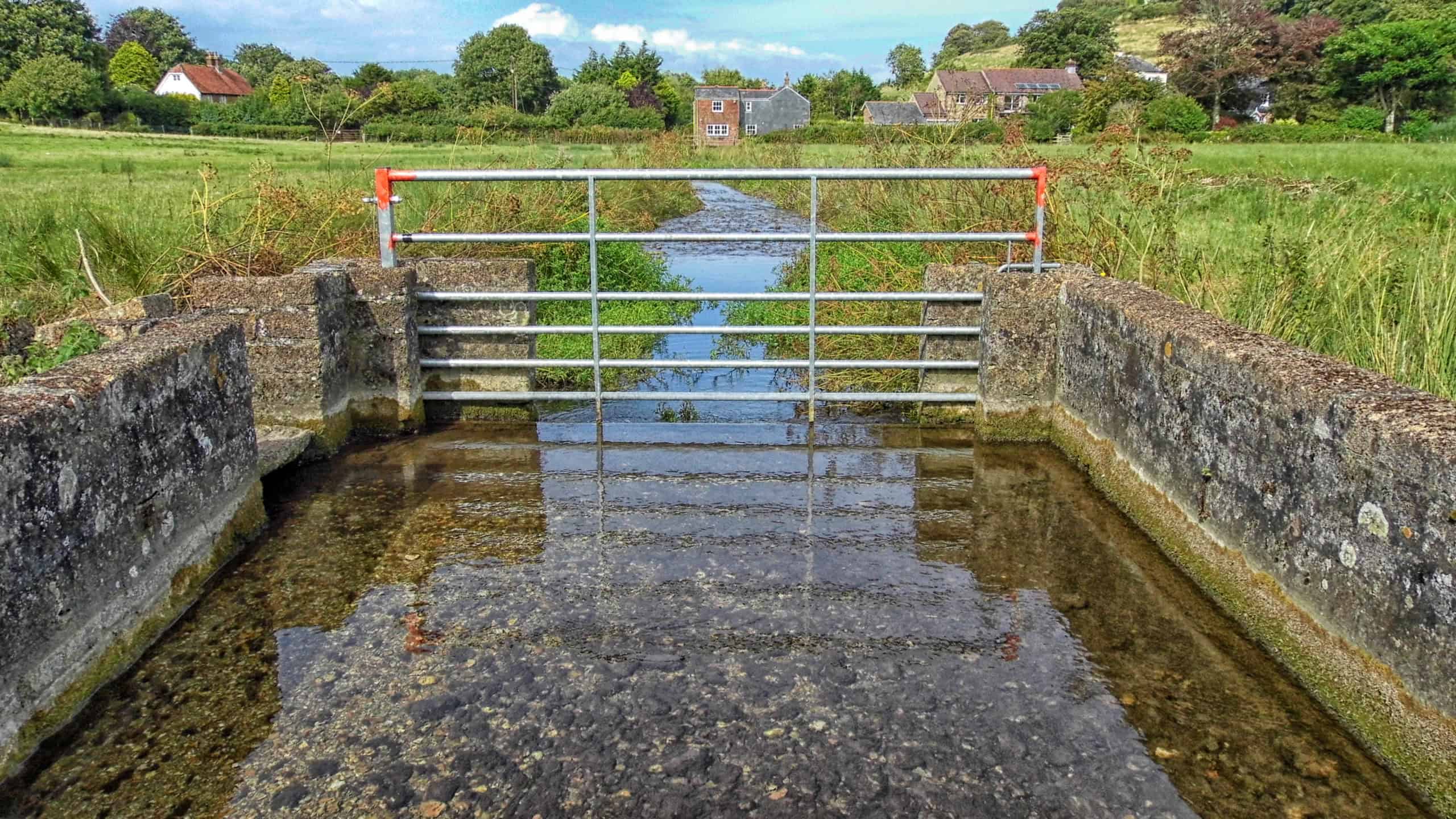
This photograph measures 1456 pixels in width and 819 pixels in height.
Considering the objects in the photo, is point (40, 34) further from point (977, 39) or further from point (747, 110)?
point (977, 39)

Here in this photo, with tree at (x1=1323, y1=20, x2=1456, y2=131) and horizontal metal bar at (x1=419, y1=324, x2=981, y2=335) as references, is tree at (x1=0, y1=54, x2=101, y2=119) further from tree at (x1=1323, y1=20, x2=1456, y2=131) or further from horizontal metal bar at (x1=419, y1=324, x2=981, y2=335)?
tree at (x1=1323, y1=20, x2=1456, y2=131)

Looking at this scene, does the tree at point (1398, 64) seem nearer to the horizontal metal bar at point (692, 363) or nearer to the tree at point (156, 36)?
the horizontal metal bar at point (692, 363)

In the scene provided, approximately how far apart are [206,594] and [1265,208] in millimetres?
12295

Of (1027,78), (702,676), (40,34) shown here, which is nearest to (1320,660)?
(702,676)

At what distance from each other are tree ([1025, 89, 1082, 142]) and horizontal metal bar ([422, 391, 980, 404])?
21201 mm

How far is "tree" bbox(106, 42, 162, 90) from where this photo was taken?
→ 10475 cm

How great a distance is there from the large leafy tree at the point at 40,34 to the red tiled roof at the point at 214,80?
1663 centimetres

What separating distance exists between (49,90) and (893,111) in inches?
2099

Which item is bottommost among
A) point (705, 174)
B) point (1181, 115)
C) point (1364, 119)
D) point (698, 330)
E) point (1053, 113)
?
point (698, 330)

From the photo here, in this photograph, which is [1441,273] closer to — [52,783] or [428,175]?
[428,175]

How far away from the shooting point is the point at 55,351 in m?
5.03

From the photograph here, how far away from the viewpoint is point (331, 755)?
3.13m

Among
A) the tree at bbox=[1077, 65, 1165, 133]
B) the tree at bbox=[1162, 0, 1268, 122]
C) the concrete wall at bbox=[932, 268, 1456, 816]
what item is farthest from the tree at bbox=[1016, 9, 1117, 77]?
the concrete wall at bbox=[932, 268, 1456, 816]

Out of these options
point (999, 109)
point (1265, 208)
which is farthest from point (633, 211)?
point (1265, 208)
